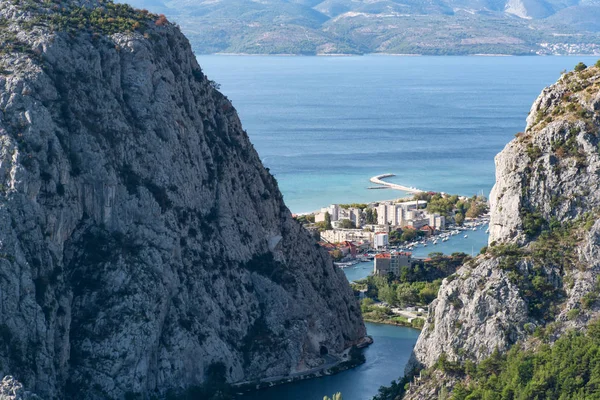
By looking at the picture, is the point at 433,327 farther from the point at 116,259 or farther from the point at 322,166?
the point at 322,166

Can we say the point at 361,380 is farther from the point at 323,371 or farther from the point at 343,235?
the point at 343,235

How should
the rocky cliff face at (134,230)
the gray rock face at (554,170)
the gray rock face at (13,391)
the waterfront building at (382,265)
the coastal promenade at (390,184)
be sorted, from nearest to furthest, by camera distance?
the gray rock face at (13,391) → the gray rock face at (554,170) → the rocky cliff face at (134,230) → the waterfront building at (382,265) → the coastal promenade at (390,184)

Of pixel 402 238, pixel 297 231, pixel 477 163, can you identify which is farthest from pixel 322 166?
pixel 297 231

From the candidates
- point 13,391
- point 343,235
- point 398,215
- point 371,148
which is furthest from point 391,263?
point 371,148

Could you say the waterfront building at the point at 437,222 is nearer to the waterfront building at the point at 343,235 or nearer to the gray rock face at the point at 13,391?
the waterfront building at the point at 343,235

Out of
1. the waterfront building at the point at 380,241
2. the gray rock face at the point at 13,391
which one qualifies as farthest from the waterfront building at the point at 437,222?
the gray rock face at the point at 13,391

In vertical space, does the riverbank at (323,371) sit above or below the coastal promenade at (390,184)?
above
